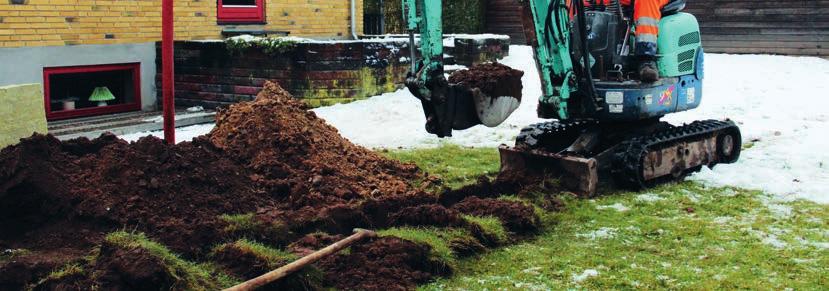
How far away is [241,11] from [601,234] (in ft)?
29.0

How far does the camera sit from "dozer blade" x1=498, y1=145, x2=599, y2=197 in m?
8.12

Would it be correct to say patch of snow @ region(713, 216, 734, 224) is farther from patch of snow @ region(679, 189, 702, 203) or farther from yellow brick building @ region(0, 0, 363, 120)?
yellow brick building @ region(0, 0, 363, 120)

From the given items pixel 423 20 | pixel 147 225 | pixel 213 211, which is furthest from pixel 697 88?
pixel 147 225

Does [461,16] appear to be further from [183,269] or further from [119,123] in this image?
[183,269]

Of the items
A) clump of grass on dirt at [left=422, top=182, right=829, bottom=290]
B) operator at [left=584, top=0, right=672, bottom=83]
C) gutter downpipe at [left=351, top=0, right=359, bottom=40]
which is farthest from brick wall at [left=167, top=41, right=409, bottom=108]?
clump of grass on dirt at [left=422, top=182, right=829, bottom=290]

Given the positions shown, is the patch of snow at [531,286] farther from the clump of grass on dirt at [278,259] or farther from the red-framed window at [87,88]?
the red-framed window at [87,88]

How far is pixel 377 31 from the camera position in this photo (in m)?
20.6

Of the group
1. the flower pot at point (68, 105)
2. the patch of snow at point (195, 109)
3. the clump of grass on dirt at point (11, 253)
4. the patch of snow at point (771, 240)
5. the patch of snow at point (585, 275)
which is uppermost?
the flower pot at point (68, 105)

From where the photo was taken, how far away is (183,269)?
16.9 feet

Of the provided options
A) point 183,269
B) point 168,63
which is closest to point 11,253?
point 183,269

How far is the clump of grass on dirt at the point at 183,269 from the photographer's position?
5.07 metres

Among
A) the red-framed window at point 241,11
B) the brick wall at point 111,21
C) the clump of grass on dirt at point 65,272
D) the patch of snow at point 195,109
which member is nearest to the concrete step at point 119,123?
the patch of snow at point 195,109

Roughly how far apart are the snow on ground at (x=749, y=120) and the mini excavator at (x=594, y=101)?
0.73m

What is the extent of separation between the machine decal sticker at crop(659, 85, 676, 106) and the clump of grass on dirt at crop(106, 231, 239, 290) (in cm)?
481
